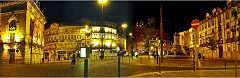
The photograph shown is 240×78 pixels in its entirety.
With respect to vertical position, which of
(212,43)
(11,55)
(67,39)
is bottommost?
(11,55)

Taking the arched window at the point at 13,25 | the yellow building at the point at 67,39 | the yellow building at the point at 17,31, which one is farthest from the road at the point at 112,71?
the yellow building at the point at 67,39

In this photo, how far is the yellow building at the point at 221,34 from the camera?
52.5 meters

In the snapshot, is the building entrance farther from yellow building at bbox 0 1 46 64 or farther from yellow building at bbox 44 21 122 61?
yellow building at bbox 44 21 122 61

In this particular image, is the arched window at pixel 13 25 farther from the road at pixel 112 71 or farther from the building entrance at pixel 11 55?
the road at pixel 112 71

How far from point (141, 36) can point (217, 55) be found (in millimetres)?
20741

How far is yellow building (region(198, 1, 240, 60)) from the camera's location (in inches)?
2067

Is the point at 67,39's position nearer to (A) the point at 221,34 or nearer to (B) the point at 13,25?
(B) the point at 13,25

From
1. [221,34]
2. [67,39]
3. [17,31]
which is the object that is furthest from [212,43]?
[67,39]

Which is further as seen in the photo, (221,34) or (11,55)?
(221,34)

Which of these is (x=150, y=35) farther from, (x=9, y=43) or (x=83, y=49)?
(x=83, y=49)

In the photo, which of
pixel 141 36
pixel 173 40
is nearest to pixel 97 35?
pixel 173 40

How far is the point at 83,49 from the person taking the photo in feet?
34.8

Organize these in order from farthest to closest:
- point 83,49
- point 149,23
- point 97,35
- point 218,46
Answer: point 97,35, point 218,46, point 149,23, point 83,49

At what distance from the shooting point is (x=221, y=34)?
59.8m
